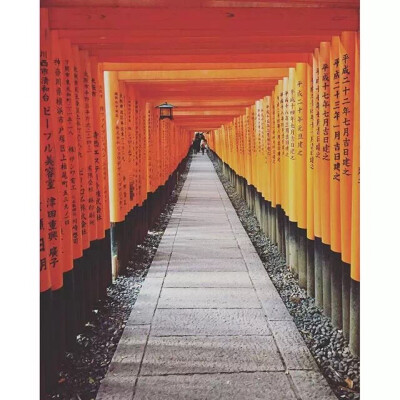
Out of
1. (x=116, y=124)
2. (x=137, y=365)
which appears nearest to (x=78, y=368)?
(x=137, y=365)

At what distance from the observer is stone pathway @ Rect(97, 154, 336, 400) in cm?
390

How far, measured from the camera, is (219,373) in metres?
4.14

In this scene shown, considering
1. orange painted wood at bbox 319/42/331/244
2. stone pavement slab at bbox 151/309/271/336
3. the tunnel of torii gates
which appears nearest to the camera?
the tunnel of torii gates

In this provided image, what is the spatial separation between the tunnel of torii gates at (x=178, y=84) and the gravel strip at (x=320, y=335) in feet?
0.51

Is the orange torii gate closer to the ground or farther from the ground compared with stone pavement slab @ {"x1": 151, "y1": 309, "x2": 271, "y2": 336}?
farther from the ground

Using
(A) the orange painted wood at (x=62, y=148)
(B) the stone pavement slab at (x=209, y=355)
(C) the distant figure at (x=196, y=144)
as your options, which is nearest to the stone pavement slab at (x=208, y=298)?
(B) the stone pavement slab at (x=209, y=355)

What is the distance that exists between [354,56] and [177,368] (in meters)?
3.23

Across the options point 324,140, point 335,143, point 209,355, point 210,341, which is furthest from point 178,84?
point 209,355

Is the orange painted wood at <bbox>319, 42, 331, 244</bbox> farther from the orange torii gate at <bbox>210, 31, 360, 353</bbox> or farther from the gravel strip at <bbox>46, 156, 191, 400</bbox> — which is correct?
the gravel strip at <bbox>46, 156, 191, 400</bbox>

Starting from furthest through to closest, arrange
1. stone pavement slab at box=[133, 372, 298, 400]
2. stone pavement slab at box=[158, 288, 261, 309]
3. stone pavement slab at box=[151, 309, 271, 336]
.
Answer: stone pavement slab at box=[158, 288, 261, 309]
stone pavement slab at box=[151, 309, 271, 336]
stone pavement slab at box=[133, 372, 298, 400]

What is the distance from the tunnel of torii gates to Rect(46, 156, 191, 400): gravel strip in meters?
0.17

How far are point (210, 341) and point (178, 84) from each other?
5503 millimetres

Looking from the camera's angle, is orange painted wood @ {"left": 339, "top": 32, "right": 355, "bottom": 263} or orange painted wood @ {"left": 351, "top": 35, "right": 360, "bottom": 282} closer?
orange painted wood @ {"left": 351, "top": 35, "right": 360, "bottom": 282}

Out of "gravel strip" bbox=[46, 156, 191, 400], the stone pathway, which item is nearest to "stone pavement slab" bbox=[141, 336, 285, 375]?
the stone pathway
